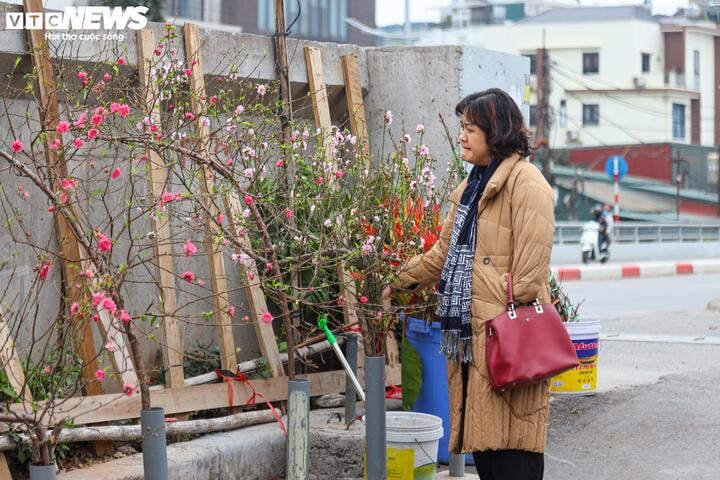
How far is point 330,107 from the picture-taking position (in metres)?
7.41

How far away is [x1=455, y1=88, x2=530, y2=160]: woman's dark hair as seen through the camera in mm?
4605

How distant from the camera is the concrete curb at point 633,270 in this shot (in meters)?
22.7

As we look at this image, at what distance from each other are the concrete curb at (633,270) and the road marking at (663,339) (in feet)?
32.2

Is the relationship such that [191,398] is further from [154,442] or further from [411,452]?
[154,442]

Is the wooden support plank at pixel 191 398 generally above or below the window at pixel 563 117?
below

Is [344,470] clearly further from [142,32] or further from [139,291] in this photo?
[142,32]

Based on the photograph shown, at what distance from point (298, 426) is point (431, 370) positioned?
157cm

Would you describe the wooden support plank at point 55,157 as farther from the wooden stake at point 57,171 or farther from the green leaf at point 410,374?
the green leaf at point 410,374

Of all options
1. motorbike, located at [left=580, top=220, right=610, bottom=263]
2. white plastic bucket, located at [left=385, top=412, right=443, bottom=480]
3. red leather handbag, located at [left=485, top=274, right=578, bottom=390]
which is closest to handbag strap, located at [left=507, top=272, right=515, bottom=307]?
red leather handbag, located at [left=485, top=274, right=578, bottom=390]

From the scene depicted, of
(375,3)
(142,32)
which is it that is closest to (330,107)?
(142,32)

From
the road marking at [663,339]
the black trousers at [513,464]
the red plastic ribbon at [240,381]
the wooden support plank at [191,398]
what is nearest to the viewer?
the black trousers at [513,464]

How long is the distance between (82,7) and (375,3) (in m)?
46.6

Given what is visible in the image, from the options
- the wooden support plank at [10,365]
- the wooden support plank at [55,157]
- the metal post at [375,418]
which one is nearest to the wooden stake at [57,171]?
the wooden support plank at [55,157]

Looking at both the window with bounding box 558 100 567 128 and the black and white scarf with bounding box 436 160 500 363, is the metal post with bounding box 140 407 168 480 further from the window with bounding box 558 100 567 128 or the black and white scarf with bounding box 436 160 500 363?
the window with bounding box 558 100 567 128
